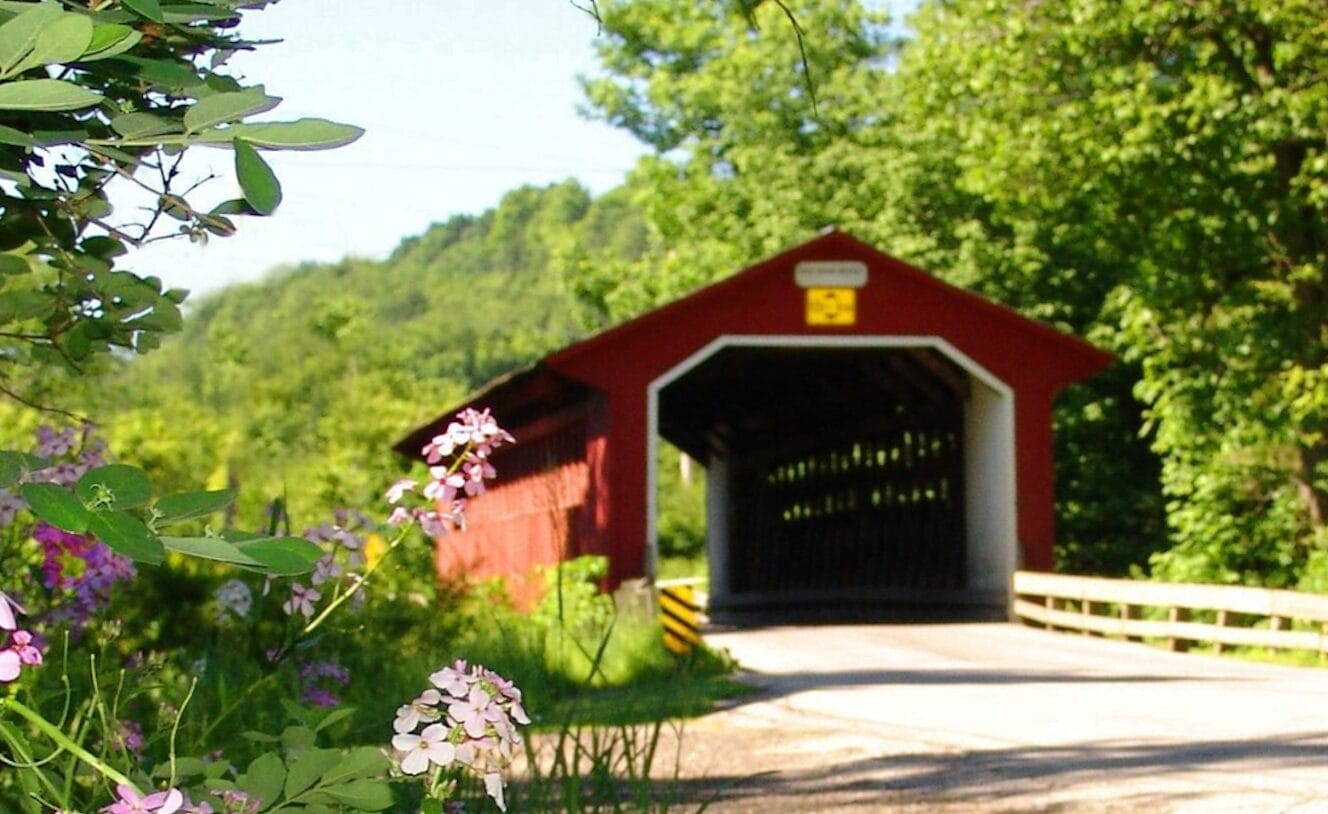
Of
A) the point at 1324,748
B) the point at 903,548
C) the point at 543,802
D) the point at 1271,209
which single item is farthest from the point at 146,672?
the point at 903,548

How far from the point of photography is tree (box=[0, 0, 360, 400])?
191 centimetres

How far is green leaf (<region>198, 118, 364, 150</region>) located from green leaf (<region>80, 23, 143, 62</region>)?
15 centimetres

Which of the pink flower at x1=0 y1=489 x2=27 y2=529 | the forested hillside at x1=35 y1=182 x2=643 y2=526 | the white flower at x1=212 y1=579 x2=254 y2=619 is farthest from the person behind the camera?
the forested hillside at x1=35 y1=182 x2=643 y2=526

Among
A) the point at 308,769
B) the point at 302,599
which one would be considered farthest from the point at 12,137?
the point at 302,599

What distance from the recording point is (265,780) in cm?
242

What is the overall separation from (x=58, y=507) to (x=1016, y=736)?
743 centimetres

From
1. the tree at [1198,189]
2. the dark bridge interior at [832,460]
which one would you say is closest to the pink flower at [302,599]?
the tree at [1198,189]

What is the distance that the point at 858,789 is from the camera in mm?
7285

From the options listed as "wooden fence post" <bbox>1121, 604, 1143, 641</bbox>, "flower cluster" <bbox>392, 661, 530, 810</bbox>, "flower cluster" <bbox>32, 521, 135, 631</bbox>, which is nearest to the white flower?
"flower cluster" <bbox>32, 521, 135, 631</bbox>

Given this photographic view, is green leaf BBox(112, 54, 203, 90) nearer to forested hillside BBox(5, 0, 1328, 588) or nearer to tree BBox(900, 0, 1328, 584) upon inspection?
forested hillside BBox(5, 0, 1328, 588)

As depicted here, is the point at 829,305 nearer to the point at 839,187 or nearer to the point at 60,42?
the point at 839,187

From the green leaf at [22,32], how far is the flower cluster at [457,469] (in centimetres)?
175

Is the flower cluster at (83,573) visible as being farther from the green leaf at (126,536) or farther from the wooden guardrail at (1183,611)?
the wooden guardrail at (1183,611)

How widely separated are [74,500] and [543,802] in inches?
109
